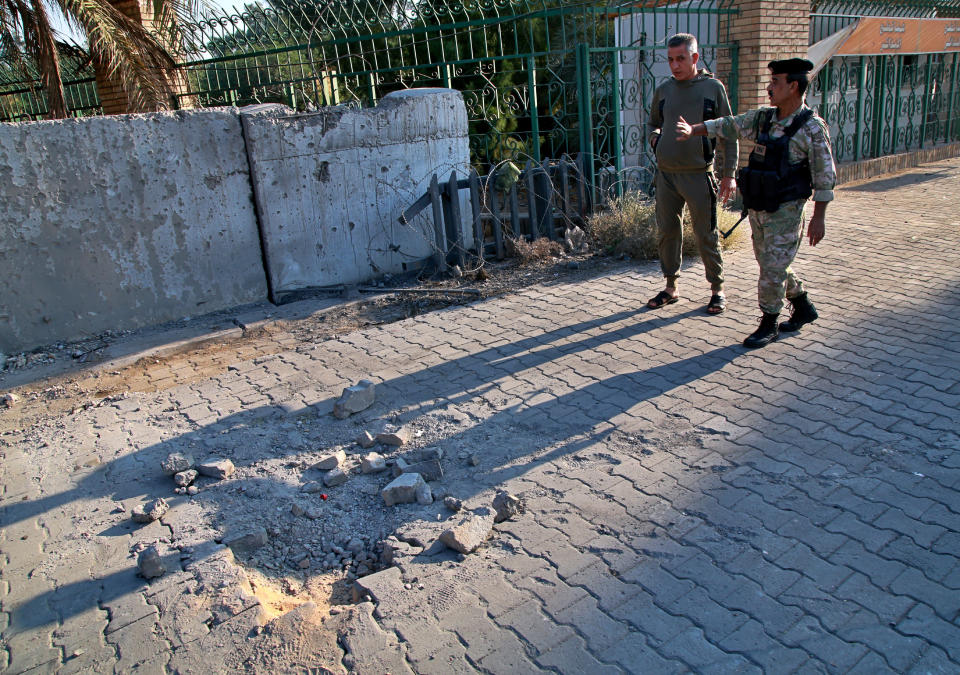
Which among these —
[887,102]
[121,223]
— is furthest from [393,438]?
[887,102]

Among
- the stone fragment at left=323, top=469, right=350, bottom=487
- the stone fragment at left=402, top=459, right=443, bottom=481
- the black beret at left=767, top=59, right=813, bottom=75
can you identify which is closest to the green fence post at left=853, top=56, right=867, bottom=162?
the black beret at left=767, top=59, right=813, bottom=75

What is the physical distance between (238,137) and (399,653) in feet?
16.3

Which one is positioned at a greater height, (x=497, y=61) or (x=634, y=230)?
(x=497, y=61)

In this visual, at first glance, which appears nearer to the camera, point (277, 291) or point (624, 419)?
point (624, 419)

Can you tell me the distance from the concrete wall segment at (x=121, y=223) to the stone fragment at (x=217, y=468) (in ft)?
9.20

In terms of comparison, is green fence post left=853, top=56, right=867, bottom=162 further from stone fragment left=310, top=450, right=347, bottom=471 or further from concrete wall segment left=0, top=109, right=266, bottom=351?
stone fragment left=310, top=450, right=347, bottom=471

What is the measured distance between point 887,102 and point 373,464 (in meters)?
12.7

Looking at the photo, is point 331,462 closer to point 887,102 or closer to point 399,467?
point 399,467

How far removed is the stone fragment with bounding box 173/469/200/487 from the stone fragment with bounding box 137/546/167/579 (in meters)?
0.65

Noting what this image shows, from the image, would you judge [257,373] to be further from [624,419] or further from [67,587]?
[624,419]

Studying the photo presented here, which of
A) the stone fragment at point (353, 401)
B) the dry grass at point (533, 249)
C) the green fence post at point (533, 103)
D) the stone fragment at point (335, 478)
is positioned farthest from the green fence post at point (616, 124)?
the stone fragment at point (335, 478)

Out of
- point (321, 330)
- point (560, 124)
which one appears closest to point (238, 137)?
point (321, 330)

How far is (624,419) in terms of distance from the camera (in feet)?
12.4

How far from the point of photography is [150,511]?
3.18 metres
